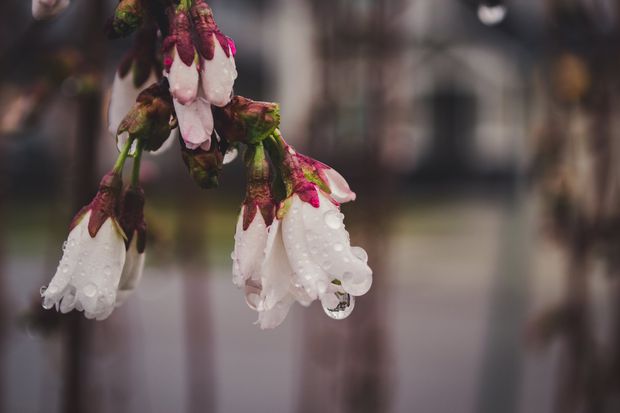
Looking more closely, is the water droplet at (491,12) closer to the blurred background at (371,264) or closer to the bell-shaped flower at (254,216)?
the blurred background at (371,264)

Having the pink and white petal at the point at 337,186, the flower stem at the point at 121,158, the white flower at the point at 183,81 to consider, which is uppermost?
the white flower at the point at 183,81

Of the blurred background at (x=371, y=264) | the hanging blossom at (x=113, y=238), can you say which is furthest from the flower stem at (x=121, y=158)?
the blurred background at (x=371, y=264)

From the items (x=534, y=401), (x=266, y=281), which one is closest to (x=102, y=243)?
(x=266, y=281)

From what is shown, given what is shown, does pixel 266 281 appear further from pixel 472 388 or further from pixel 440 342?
pixel 440 342

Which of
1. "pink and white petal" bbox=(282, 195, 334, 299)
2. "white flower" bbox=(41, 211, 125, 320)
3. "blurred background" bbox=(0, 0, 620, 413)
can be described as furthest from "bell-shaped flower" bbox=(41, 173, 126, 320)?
"blurred background" bbox=(0, 0, 620, 413)

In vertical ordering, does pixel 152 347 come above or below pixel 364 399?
below

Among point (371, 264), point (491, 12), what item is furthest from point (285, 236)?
point (371, 264)
